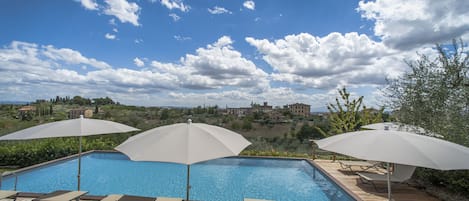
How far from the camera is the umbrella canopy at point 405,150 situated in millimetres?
2590

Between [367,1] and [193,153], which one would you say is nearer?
[193,153]

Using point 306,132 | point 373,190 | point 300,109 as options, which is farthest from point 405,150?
point 300,109

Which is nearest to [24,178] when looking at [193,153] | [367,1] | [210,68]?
[193,153]

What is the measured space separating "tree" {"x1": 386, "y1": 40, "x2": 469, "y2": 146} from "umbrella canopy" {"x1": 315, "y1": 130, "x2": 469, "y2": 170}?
3.38m

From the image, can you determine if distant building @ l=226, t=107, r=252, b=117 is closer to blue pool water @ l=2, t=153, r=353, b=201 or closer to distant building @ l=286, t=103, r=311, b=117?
distant building @ l=286, t=103, r=311, b=117

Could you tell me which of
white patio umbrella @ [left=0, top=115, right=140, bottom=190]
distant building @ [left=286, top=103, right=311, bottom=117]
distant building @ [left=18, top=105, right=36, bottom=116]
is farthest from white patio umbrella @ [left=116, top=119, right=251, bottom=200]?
distant building @ [left=18, top=105, right=36, bottom=116]

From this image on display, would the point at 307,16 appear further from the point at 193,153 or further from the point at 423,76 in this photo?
the point at 193,153

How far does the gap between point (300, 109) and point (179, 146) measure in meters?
19.4

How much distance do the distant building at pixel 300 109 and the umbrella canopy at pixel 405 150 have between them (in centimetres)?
1771

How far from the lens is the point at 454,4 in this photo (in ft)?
21.5

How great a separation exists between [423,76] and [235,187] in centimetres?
607

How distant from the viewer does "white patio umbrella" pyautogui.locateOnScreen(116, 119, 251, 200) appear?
8.57 feet

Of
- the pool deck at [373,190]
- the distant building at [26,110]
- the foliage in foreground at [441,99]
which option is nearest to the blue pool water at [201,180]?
the pool deck at [373,190]

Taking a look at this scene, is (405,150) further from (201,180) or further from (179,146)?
(201,180)
